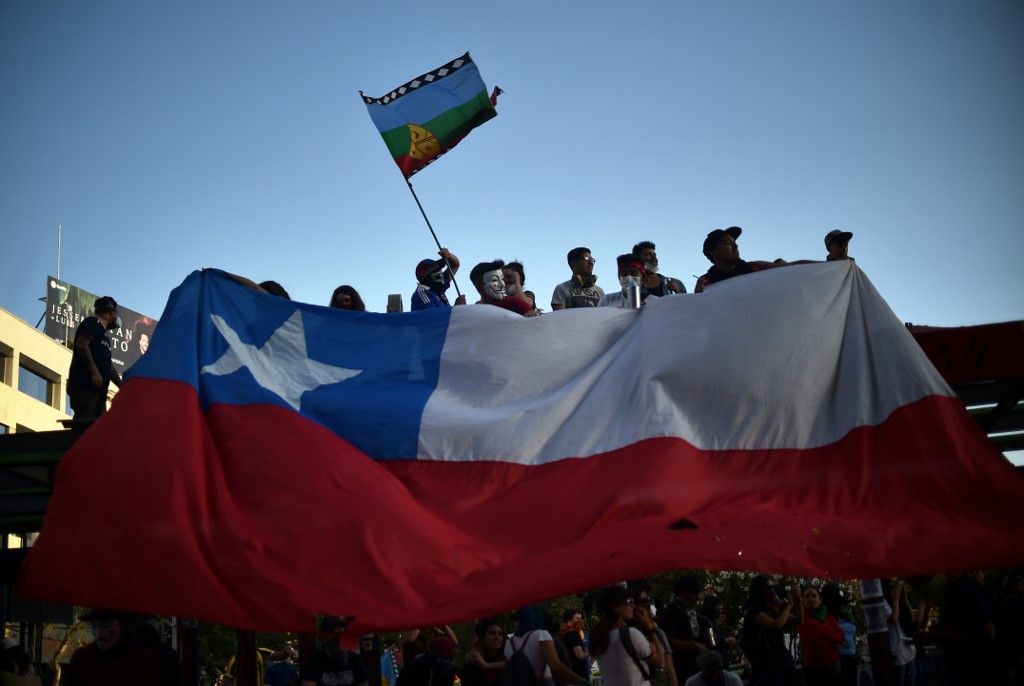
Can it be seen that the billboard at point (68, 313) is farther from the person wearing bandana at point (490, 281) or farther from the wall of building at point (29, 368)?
the person wearing bandana at point (490, 281)

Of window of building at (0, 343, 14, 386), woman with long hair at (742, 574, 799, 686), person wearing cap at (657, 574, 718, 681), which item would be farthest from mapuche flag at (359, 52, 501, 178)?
window of building at (0, 343, 14, 386)

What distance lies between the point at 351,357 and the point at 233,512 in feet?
6.67

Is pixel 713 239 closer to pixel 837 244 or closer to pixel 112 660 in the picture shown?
pixel 837 244

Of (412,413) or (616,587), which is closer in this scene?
(412,413)

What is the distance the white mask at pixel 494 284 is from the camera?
1022 centimetres

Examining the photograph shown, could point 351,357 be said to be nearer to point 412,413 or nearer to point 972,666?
point 412,413

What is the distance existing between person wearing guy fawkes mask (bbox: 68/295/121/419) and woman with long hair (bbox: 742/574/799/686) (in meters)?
6.38

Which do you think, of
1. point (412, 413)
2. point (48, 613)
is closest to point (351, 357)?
point (412, 413)

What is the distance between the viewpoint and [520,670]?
966 cm

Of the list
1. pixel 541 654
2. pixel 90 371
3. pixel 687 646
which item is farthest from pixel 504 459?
pixel 90 371

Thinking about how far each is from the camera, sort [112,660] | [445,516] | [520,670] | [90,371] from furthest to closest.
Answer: [90,371]
[520,670]
[445,516]
[112,660]

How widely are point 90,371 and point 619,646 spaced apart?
5623mm

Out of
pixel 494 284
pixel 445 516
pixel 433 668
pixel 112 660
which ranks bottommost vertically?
pixel 433 668

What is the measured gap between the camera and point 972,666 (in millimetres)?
9773
